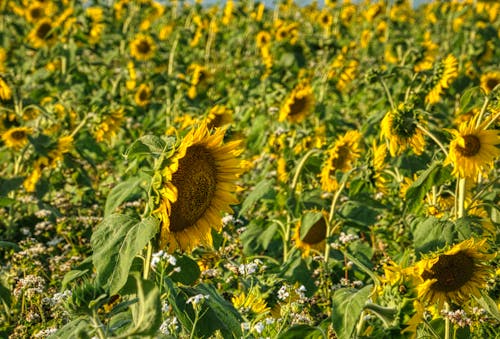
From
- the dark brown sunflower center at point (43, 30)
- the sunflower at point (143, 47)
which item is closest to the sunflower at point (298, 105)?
the sunflower at point (143, 47)

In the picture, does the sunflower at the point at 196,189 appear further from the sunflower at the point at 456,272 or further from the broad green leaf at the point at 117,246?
the sunflower at the point at 456,272

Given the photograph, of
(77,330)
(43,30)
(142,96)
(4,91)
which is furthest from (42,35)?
(77,330)

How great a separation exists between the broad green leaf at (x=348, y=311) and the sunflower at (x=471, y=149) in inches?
41.3

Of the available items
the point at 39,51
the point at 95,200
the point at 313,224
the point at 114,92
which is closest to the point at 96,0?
the point at 39,51

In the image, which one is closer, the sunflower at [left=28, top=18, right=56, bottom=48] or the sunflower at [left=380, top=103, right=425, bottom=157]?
the sunflower at [left=380, top=103, right=425, bottom=157]

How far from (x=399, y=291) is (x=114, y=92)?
15.8ft

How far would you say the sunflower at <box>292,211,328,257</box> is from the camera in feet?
10.3

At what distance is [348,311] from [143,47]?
5.91 m

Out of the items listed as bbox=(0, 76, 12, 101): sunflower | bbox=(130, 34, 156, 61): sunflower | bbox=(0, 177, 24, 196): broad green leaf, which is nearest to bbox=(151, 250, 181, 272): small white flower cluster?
bbox=(0, 177, 24, 196): broad green leaf

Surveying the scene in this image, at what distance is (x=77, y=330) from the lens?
1.42 m

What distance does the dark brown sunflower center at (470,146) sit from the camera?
245 centimetres

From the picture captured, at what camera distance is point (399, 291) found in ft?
4.83

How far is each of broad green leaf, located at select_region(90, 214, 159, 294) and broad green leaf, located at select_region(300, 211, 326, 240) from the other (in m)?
1.23

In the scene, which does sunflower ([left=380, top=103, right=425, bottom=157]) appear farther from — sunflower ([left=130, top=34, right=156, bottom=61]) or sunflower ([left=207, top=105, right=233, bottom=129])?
sunflower ([left=130, top=34, right=156, bottom=61])
